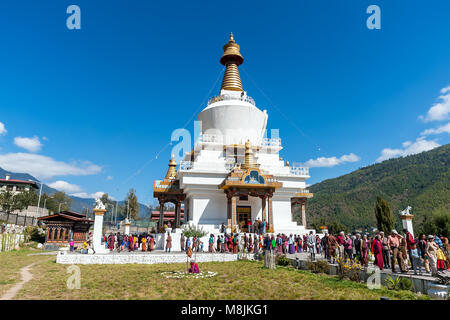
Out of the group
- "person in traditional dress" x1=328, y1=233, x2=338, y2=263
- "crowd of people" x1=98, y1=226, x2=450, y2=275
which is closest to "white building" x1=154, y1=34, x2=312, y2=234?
"crowd of people" x1=98, y1=226, x2=450, y2=275

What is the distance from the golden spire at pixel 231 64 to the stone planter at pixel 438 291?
27483 millimetres

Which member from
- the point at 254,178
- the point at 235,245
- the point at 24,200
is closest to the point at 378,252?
the point at 235,245

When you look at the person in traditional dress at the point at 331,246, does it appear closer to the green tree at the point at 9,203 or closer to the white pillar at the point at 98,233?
the white pillar at the point at 98,233

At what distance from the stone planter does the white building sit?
13.3 m

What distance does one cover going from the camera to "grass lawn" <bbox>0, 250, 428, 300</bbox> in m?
8.41

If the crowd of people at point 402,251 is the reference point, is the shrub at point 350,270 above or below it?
below

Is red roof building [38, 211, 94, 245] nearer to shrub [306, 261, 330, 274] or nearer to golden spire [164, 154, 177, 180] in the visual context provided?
golden spire [164, 154, 177, 180]

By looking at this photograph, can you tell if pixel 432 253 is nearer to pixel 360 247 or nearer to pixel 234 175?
pixel 360 247

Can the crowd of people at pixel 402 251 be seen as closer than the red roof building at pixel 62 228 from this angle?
Yes

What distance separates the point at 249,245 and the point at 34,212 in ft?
162

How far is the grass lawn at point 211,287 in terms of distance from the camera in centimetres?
841

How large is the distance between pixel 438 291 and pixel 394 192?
100531 mm

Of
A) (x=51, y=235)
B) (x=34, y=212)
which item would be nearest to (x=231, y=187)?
(x=51, y=235)

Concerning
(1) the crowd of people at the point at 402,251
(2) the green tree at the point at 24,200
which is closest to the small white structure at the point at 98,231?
(1) the crowd of people at the point at 402,251
